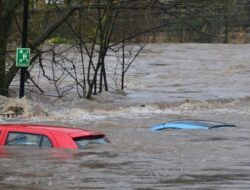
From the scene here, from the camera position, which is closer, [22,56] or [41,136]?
[41,136]

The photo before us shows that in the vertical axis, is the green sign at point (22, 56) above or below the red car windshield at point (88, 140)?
above

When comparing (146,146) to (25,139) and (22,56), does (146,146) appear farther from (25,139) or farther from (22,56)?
(22,56)

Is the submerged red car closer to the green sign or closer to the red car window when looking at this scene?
the red car window

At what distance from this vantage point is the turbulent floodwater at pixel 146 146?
9945 mm

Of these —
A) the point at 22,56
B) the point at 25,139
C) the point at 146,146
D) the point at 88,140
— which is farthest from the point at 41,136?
the point at 22,56

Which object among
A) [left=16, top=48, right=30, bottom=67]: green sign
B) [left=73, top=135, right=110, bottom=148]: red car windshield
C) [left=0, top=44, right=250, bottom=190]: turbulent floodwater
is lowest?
[left=0, top=44, right=250, bottom=190]: turbulent floodwater

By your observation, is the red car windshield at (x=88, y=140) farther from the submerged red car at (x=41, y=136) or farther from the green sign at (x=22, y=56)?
the green sign at (x=22, y=56)

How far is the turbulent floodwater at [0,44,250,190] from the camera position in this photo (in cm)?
995

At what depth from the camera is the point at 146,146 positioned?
15.0 meters

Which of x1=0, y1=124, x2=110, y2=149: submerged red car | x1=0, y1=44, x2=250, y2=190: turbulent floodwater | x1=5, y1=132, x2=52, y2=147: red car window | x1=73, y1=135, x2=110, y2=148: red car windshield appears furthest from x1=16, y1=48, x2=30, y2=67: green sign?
x1=5, y1=132, x2=52, y2=147: red car window

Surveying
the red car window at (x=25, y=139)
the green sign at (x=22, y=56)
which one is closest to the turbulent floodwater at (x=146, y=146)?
the red car window at (x=25, y=139)

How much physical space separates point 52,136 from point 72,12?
1396 cm

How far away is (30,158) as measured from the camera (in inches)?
464

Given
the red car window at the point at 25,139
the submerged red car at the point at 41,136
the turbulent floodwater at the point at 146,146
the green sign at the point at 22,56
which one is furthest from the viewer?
the green sign at the point at 22,56
